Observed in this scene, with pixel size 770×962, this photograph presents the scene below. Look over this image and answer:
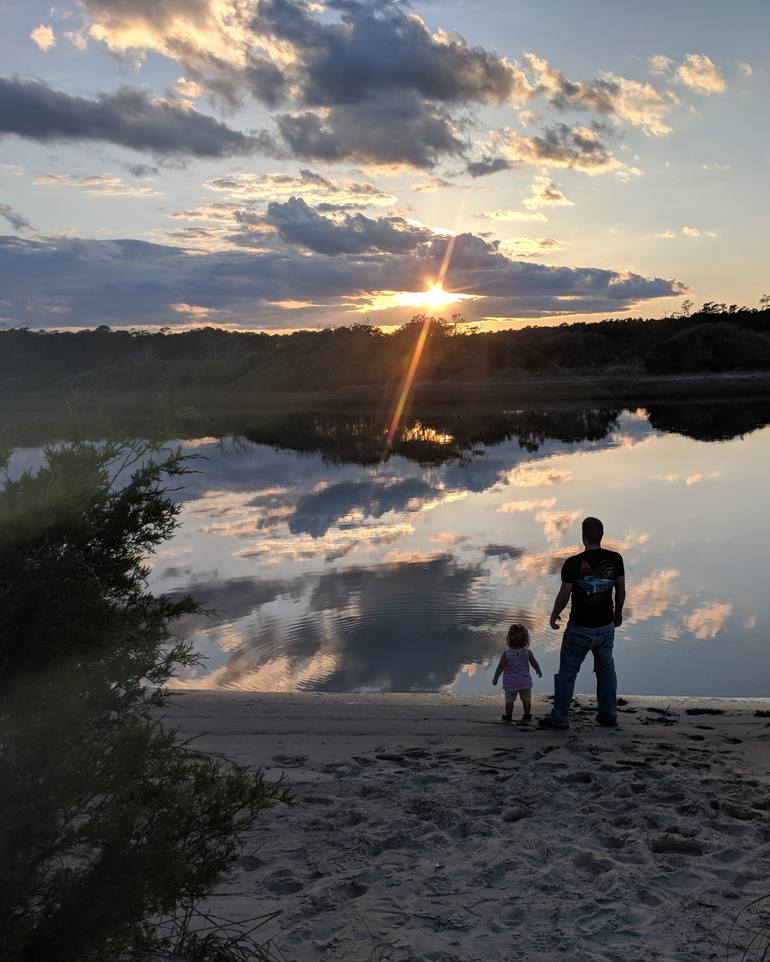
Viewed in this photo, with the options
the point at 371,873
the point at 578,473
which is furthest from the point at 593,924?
the point at 578,473

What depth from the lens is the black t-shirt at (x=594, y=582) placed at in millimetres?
6984

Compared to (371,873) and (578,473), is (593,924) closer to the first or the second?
(371,873)

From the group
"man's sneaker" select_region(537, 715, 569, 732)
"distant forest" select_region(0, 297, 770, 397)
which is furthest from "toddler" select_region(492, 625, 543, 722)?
"distant forest" select_region(0, 297, 770, 397)

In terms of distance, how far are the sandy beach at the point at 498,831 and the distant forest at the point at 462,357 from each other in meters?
55.1

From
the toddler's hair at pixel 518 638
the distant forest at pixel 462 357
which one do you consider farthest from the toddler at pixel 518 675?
the distant forest at pixel 462 357

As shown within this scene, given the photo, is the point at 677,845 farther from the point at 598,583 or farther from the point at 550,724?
the point at 598,583

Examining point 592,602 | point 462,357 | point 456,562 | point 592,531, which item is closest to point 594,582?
point 592,602

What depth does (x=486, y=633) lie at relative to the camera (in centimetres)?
952

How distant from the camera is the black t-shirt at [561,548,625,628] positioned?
275 inches

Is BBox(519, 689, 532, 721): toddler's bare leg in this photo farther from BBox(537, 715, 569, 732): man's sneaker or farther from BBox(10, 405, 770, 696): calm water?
BBox(10, 405, 770, 696): calm water

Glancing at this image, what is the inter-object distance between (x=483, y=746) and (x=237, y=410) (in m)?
62.9

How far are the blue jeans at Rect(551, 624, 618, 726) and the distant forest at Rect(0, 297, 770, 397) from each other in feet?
181

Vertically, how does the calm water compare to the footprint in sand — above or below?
above

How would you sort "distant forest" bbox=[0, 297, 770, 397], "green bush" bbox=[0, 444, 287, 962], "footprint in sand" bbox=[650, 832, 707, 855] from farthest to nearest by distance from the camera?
1. "distant forest" bbox=[0, 297, 770, 397]
2. "footprint in sand" bbox=[650, 832, 707, 855]
3. "green bush" bbox=[0, 444, 287, 962]
